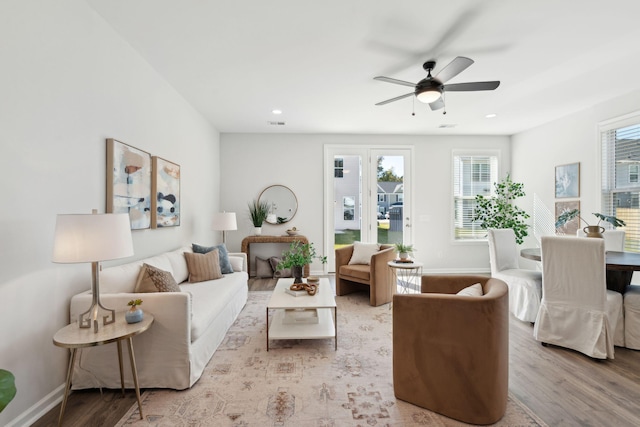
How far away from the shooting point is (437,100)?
3.02m

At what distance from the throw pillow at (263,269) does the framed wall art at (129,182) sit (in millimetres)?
2474

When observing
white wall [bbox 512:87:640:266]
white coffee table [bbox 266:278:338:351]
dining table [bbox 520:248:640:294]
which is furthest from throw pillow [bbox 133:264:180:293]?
white wall [bbox 512:87:640:266]

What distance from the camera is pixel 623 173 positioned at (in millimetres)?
3779

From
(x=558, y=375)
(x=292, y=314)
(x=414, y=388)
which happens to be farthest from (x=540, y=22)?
(x=292, y=314)

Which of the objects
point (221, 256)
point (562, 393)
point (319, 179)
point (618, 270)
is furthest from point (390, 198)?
point (562, 393)

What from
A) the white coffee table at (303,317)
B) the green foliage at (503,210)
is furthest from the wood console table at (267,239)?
the green foliage at (503,210)

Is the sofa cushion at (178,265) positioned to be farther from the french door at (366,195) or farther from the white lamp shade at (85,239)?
the french door at (366,195)

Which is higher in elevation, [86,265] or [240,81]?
[240,81]

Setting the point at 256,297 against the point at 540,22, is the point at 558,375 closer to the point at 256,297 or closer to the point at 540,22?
the point at 540,22

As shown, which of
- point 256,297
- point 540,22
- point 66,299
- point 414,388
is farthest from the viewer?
point 256,297

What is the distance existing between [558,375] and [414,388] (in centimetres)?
125

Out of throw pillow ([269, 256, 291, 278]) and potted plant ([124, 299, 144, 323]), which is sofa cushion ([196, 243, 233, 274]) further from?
potted plant ([124, 299, 144, 323])

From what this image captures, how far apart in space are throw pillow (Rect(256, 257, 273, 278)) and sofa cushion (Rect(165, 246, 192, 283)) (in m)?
1.99

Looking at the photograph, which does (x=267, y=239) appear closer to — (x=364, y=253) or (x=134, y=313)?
(x=364, y=253)
